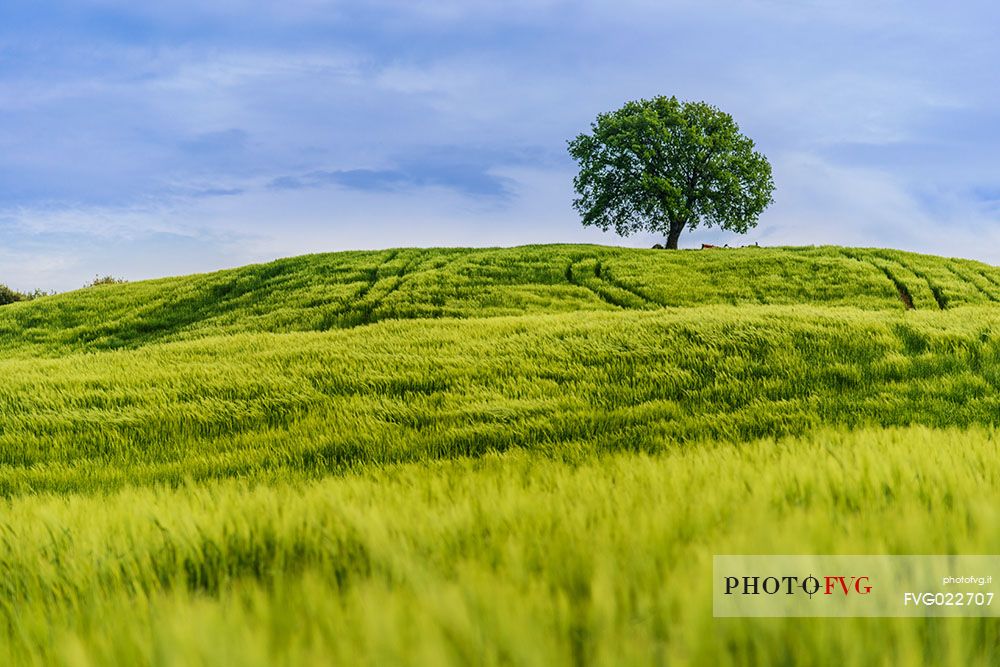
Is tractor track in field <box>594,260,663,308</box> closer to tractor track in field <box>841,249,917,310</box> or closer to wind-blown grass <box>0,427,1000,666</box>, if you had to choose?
tractor track in field <box>841,249,917,310</box>

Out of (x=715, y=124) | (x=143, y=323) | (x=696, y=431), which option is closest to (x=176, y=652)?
(x=696, y=431)

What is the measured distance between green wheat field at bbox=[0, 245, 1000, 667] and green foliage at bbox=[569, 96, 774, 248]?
110 feet

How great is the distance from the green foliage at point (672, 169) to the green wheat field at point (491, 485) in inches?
1322

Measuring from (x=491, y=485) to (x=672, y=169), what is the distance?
46.4m

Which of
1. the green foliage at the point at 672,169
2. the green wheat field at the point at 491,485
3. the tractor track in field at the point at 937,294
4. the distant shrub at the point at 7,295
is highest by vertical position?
the green foliage at the point at 672,169

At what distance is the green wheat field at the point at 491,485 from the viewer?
3.67 feet

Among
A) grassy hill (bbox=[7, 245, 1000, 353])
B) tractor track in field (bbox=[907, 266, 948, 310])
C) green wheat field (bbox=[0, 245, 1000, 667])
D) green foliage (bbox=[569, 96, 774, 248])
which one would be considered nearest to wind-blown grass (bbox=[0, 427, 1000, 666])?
green wheat field (bbox=[0, 245, 1000, 667])

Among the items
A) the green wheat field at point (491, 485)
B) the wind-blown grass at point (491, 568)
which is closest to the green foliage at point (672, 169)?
the green wheat field at point (491, 485)

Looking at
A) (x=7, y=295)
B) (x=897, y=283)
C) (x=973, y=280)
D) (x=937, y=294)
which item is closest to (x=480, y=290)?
(x=897, y=283)

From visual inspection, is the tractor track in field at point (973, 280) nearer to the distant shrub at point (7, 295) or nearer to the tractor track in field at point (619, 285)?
the tractor track in field at point (619, 285)

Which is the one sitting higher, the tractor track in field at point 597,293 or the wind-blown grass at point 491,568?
the tractor track in field at point 597,293

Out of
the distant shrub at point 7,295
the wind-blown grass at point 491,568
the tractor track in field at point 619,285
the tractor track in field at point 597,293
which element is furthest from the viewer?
the distant shrub at point 7,295

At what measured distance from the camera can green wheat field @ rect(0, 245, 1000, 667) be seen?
1118mm

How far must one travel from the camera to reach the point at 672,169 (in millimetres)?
45312
